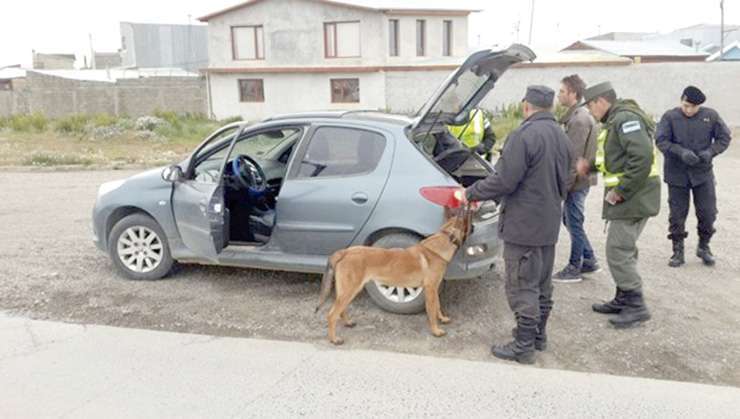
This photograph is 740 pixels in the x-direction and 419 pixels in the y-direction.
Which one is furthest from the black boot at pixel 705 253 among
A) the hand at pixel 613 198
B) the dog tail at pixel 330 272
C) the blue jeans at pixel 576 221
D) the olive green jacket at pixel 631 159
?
the dog tail at pixel 330 272

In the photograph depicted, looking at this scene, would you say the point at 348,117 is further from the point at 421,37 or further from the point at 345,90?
the point at 421,37

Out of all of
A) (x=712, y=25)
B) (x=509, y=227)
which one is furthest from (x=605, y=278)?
(x=712, y=25)

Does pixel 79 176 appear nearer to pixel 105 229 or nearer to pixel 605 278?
pixel 105 229

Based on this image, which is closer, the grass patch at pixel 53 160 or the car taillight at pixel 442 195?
the car taillight at pixel 442 195

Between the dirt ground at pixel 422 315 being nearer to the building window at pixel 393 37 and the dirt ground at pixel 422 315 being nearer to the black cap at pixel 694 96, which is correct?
the black cap at pixel 694 96

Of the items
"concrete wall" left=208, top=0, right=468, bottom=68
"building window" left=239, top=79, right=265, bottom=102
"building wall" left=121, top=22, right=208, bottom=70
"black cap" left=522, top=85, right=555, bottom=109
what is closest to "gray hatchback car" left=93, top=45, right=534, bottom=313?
"black cap" left=522, top=85, right=555, bottom=109

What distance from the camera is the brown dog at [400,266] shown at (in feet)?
14.3

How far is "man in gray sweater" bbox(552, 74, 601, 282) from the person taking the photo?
5.24m

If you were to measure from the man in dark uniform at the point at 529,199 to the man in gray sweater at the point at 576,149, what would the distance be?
1.34 m

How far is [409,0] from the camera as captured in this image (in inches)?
1284

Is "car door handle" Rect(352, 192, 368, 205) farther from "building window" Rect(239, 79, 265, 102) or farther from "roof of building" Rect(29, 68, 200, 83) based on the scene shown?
"roof of building" Rect(29, 68, 200, 83)

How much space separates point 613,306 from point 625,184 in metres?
0.97

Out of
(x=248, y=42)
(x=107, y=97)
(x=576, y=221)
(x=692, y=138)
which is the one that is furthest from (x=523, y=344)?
(x=107, y=97)

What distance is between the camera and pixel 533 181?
12.7 feet
